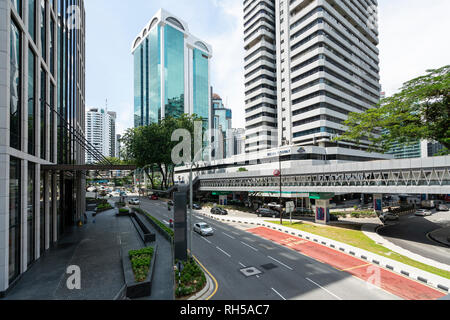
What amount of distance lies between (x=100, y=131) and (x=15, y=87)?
599ft

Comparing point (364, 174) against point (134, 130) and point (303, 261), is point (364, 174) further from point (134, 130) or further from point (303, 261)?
point (134, 130)

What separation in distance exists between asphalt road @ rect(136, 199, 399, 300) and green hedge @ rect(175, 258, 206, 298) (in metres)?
1.17

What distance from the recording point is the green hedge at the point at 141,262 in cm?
1310

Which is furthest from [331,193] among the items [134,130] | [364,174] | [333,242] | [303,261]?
[134,130]

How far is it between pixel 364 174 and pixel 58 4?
39322 mm

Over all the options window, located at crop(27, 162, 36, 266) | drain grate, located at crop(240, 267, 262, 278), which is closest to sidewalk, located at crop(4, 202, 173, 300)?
window, located at crop(27, 162, 36, 266)

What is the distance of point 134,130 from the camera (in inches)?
2645

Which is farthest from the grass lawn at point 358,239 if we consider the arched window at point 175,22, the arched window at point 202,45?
the arched window at point 202,45

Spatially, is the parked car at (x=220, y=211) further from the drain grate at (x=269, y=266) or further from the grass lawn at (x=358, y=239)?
the drain grate at (x=269, y=266)

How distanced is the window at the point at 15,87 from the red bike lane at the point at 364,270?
897 inches

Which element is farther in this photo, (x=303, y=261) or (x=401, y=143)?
(x=401, y=143)

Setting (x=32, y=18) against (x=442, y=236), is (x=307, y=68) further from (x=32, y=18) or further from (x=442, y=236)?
(x=32, y=18)
